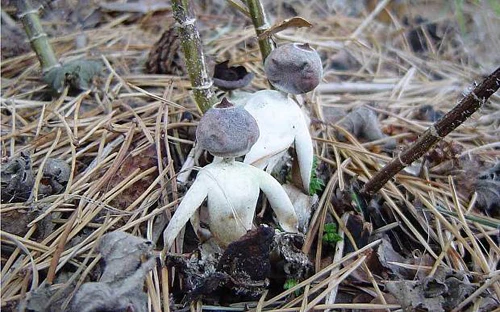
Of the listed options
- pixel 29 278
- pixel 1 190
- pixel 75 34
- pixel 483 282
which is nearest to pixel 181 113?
pixel 1 190

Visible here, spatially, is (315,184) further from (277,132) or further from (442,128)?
(442,128)

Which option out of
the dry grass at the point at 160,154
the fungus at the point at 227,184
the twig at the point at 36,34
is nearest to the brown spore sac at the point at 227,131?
the fungus at the point at 227,184

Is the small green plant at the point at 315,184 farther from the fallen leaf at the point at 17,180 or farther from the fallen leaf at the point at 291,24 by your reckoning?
the fallen leaf at the point at 17,180

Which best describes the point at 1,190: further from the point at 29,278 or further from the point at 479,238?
the point at 479,238

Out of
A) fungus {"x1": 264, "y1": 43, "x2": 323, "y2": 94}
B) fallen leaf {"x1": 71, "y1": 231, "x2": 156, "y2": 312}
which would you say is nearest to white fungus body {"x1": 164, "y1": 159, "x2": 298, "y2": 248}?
fallen leaf {"x1": 71, "y1": 231, "x2": 156, "y2": 312}

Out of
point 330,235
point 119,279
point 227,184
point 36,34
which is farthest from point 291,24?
point 36,34

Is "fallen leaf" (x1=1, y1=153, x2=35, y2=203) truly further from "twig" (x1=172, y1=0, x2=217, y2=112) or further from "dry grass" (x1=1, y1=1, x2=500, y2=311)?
"twig" (x1=172, y1=0, x2=217, y2=112)
